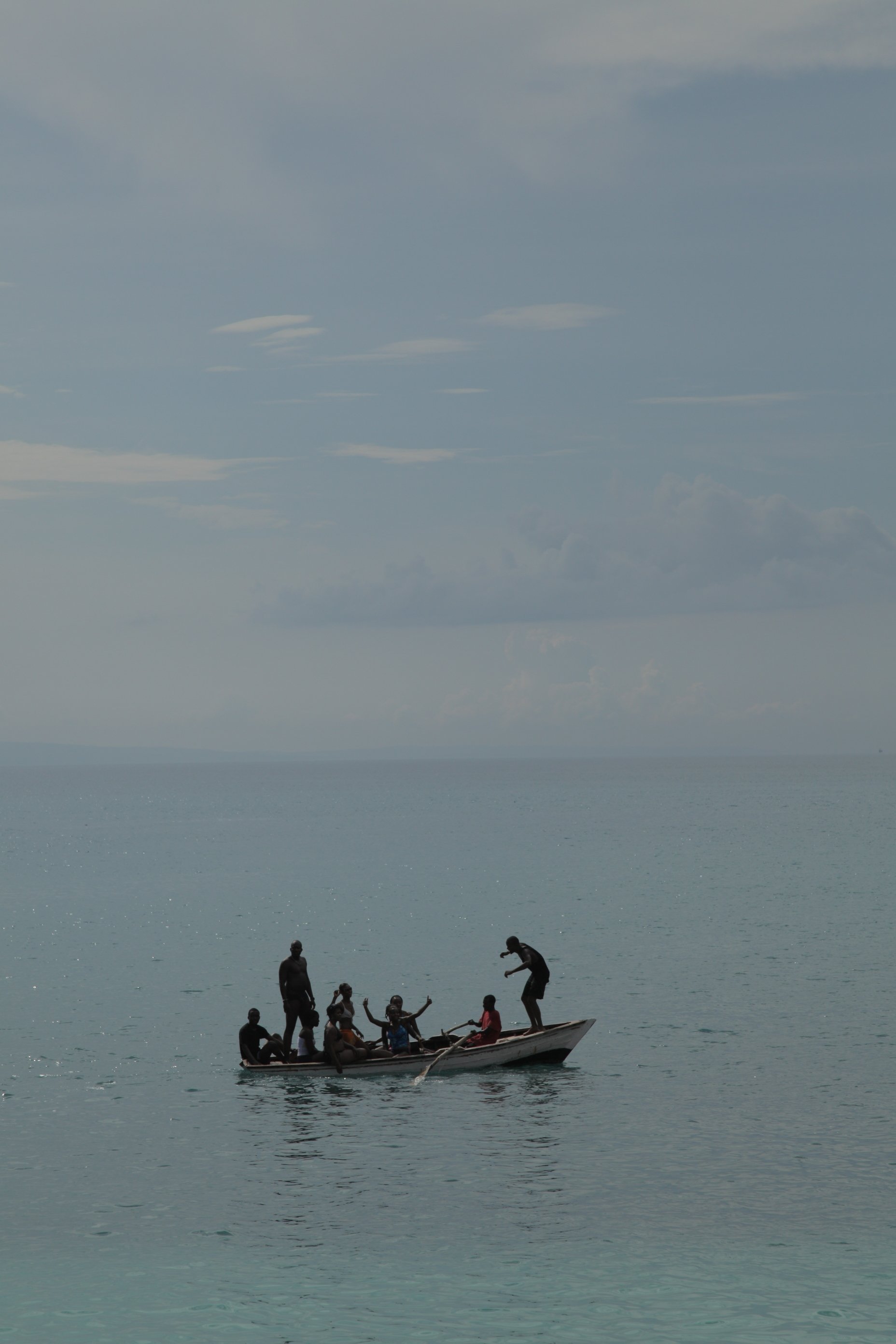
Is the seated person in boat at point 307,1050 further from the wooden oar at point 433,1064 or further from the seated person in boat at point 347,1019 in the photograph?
the wooden oar at point 433,1064

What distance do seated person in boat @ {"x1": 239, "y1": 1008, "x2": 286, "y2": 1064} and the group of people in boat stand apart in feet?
0.03

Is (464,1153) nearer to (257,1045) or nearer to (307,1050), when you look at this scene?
(307,1050)

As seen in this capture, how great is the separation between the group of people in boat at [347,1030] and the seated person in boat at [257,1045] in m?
0.01

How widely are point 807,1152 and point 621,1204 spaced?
4.30 metres

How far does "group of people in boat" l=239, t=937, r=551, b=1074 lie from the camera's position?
92.2 feet

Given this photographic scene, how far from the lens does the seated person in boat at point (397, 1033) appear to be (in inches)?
1125

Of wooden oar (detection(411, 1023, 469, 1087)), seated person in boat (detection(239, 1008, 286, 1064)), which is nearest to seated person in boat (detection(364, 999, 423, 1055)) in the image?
wooden oar (detection(411, 1023, 469, 1087))

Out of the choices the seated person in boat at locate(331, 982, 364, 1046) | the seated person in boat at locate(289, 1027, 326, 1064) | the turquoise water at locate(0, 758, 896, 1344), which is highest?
the seated person in boat at locate(331, 982, 364, 1046)

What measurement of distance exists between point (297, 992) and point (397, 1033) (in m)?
2.59

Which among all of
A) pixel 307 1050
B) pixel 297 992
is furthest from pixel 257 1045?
pixel 297 992

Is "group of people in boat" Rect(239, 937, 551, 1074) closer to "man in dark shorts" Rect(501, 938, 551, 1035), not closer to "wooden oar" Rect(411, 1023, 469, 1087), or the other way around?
→ "man in dark shorts" Rect(501, 938, 551, 1035)

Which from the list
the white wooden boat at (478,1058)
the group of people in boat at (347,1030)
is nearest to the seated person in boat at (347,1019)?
the group of people in boat at (347,1030)

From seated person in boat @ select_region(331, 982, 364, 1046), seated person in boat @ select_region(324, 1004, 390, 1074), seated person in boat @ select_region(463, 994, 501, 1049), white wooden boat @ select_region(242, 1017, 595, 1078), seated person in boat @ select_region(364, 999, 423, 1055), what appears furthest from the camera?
seated person in boat @ select_region(463, 994, 501, 1049)

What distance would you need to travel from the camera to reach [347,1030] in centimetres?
2842
